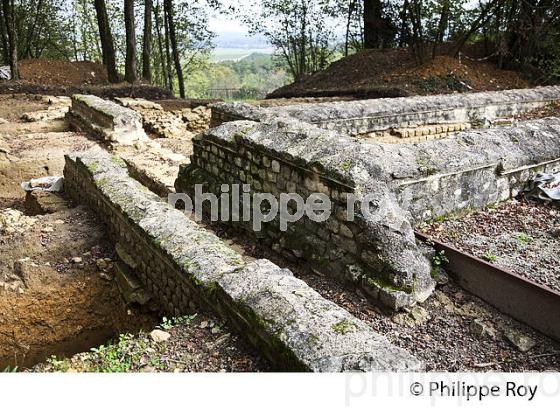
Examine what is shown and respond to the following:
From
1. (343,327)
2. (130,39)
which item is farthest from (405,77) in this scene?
(343,327)

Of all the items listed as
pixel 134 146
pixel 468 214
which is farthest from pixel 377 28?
pixel 468 214

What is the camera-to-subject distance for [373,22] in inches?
798

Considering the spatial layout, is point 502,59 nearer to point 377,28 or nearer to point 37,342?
point 377,28

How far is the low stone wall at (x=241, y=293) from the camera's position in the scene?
2.74m

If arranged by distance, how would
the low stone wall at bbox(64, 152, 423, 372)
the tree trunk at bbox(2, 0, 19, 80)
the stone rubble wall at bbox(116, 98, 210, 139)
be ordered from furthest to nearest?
the tree trunk at bbox(2, 0, 19, 80), the stone rubble wall at bbox(116, 98, 210, 139), the low stone wall at bbox(64, 152, 423, 372)

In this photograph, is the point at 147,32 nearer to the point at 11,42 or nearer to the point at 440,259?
the point at 11,42

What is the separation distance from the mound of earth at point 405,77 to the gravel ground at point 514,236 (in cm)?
827

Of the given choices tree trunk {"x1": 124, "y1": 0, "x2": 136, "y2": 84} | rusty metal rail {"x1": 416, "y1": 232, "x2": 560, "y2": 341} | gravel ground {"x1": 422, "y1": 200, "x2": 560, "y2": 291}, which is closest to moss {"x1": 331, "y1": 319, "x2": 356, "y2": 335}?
rusty metal rail {"x1": 416, "y1": 232, "x2": 560, "y2": 341}

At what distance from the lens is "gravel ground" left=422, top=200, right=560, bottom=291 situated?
169 inches

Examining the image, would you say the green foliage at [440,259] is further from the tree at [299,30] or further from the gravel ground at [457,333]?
the tree at [299,30]

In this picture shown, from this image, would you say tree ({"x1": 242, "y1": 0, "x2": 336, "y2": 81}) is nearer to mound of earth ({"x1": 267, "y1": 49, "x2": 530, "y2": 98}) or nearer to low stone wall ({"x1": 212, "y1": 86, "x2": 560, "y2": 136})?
mound of earth ({"x1": 267, "y1": 49, "x2": 530, "y2": 98})

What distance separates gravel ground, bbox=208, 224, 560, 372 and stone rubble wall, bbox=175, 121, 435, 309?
14 cm

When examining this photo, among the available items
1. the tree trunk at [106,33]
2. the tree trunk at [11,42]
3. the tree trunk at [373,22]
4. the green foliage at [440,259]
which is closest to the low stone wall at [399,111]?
the green foliage at [440,259]
